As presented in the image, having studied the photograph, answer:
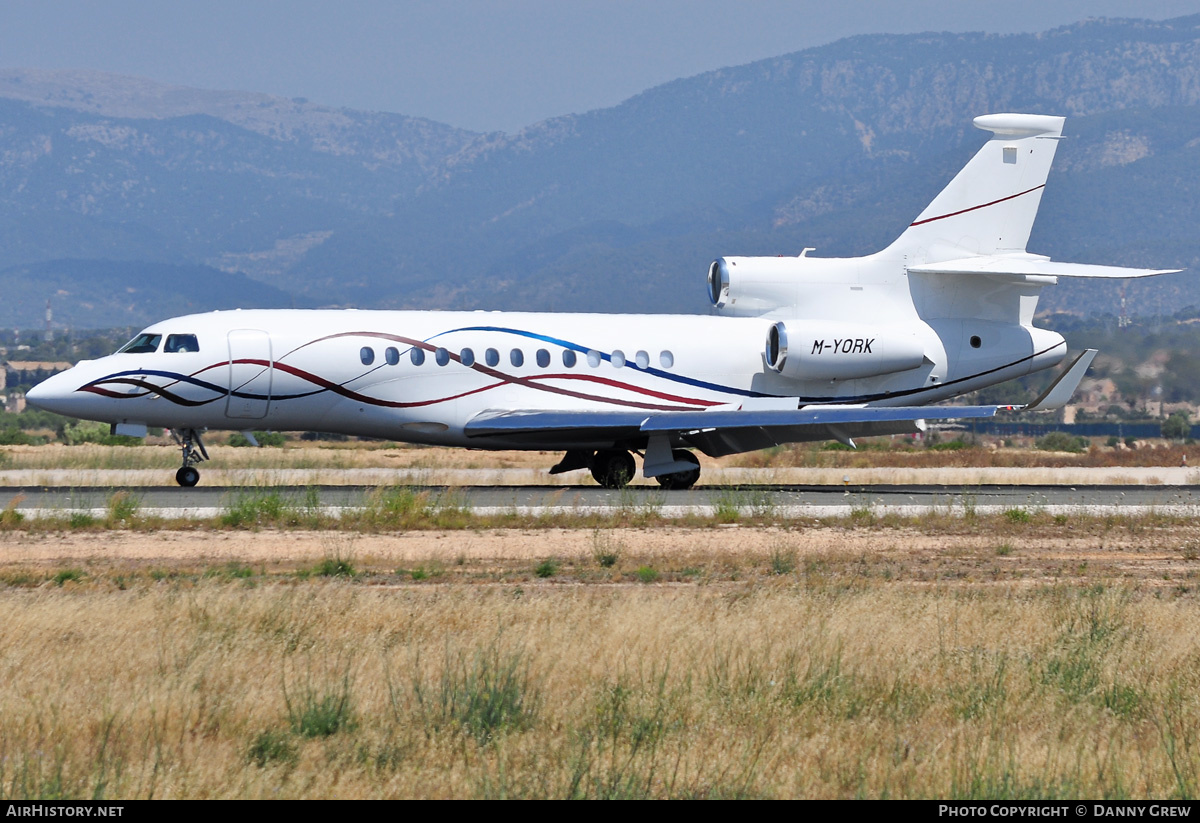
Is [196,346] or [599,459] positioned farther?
[599,459]

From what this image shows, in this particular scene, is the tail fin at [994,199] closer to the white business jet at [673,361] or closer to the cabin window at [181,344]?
the white business jet at [673,361]

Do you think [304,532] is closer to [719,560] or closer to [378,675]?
[719,560]

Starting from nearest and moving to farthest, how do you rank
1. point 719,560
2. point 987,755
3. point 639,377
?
point 987,755 → point 719,560 → point 639,377

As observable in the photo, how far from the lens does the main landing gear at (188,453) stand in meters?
26.5

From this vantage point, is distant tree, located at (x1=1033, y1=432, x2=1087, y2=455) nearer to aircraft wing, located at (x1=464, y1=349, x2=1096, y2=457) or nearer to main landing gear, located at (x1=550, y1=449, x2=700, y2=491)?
aircraft wing, located at (x1=464, y1=349, x2=1096, y2=457)

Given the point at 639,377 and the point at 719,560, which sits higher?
the point at 639,377

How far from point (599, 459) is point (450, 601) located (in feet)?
52.9

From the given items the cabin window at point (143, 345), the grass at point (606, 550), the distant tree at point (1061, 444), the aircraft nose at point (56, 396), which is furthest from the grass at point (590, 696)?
the distant tree at point (1061, 444)

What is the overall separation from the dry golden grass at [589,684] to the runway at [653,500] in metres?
6.56

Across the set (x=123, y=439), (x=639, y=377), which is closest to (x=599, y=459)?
(x=639, y=377)

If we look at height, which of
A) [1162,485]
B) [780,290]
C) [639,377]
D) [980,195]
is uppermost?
[980,195]

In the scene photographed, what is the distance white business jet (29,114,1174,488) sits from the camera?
84.5 feet

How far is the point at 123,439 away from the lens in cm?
5191

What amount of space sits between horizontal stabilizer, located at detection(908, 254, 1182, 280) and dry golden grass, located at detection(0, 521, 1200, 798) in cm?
1420
